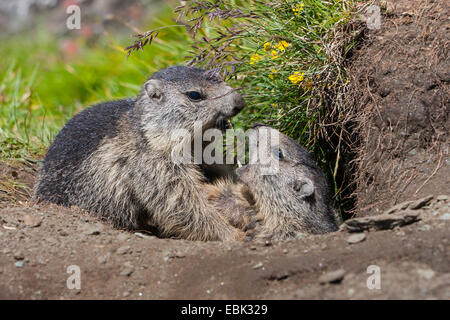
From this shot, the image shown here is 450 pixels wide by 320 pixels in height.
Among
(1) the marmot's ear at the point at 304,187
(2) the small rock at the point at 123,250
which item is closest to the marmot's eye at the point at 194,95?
(1) the marmot's ear at the point at 304,187

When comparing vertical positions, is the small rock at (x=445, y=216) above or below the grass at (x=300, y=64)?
below

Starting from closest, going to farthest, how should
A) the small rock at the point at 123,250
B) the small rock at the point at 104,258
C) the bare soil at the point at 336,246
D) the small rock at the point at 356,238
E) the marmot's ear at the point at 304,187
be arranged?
the bare soil at the point at 336,246 → the small rock at the point at 356,238 → the small rock at the point at 104,258 → the small rock at the point at 123,250 → the marmot's ear at the point at 304,187

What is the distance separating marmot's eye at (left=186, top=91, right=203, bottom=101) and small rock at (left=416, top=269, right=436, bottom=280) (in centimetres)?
311

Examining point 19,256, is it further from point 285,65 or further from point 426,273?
point 285,65

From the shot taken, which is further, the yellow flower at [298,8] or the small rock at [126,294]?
the yellow flower at [298,8]

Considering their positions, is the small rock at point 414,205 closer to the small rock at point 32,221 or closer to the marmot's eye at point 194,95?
the marmot's eye at point 194,95

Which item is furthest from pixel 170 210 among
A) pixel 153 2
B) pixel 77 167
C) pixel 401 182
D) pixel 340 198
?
pixel 153 2

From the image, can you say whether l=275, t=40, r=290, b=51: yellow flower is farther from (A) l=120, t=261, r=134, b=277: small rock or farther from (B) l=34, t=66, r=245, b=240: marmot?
(A) l=120, t=261, r=134, b=277: small rock

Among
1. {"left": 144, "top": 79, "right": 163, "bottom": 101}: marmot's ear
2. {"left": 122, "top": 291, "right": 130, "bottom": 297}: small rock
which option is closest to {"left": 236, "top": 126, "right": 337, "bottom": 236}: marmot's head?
{"left": 144, "top": 79, "right": 163, "bottom": 101}: marmot's ear

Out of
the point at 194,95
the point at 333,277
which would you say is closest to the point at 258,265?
the point at 333,277

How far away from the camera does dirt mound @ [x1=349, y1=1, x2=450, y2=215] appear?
218 inches

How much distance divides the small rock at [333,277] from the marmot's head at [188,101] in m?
2.49

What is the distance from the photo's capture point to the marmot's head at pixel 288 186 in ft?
18.8
